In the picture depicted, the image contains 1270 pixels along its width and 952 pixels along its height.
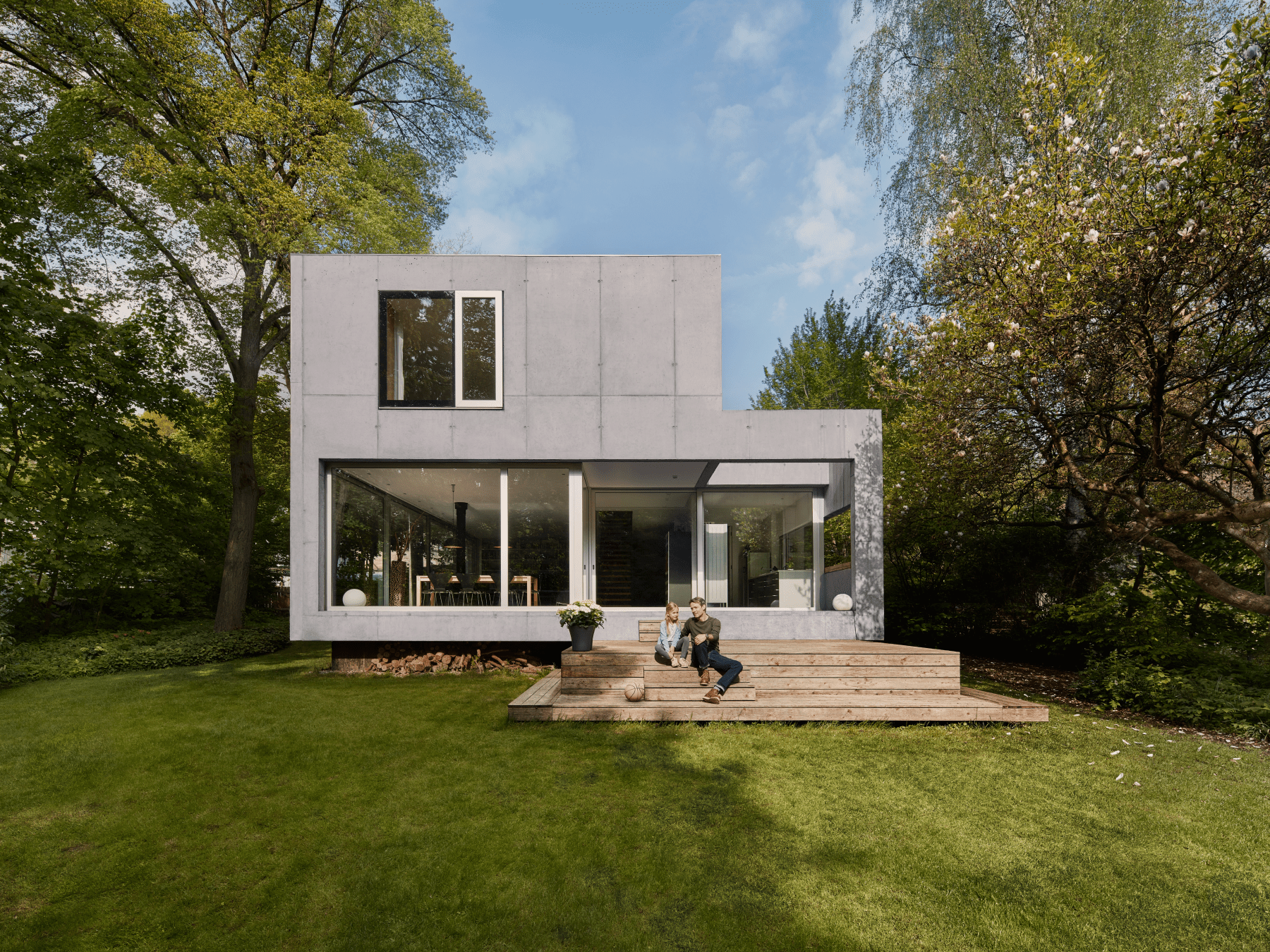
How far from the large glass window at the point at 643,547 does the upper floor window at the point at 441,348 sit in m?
4.17

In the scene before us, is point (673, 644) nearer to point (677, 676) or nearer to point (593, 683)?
point (677, 676)

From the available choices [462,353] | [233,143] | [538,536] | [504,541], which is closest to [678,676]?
[538,536]

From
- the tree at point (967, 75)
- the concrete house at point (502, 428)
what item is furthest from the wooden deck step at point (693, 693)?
the tree at point (967, 75)

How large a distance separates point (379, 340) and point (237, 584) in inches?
301

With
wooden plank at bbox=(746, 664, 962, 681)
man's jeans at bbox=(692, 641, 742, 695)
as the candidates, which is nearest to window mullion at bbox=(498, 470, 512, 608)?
man's jeans at bbox=(692, 641, 742, 695)

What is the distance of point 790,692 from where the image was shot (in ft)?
24.2

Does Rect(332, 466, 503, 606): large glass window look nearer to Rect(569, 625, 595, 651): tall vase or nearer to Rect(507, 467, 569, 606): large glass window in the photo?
Rect(507, 467, 569, 606): large glass window

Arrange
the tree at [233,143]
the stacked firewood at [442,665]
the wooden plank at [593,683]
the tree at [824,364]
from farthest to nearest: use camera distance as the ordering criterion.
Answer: the tree at [824,364]
the tree at [233,143]
the stacked firewood at [442,665]
the wooden plank at [593,683]

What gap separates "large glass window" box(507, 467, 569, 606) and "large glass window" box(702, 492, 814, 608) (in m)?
3.43

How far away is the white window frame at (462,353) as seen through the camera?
988cm

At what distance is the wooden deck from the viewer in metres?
7.02

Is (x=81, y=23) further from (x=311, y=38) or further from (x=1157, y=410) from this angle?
(x=1157, y=410)

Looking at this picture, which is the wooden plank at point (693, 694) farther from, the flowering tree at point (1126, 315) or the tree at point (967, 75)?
the tree at point (967, 75)

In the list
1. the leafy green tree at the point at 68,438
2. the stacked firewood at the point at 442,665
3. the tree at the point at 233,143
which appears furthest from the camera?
the tree at the point at 233,143
